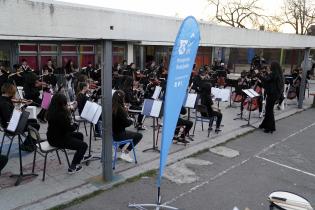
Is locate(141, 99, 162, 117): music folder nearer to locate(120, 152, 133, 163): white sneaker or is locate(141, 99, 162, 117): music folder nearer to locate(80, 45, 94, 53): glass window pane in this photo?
locate(120, 152, 133, 163): white sneaker

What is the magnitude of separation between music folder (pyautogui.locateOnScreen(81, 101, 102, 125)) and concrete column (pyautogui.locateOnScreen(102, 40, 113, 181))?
69 cm

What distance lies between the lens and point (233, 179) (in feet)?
18.9

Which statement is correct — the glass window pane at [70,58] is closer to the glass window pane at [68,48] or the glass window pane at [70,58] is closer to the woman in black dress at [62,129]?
the glass window pane at [68,48]

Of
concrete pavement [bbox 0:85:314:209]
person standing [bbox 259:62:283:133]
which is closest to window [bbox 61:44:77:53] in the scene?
concrete pavement [bbox 0:85:314:209]

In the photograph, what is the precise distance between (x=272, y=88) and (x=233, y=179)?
12.9ft

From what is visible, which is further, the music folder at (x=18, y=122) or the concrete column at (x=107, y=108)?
the music folder at (x=18, y=122)

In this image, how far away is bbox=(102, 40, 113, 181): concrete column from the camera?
479cm

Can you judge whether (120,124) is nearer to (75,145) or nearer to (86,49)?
(75,145)

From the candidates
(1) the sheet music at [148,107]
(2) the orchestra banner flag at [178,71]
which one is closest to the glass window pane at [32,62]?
(1) the sheet music at [148,107]

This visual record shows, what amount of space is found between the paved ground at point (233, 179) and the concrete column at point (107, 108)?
1.33 feet

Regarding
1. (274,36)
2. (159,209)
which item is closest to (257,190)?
(159,209)

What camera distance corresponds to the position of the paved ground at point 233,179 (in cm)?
486

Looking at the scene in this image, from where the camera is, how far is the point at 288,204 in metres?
3.28

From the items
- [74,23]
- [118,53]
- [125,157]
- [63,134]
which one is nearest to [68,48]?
[118,53]
